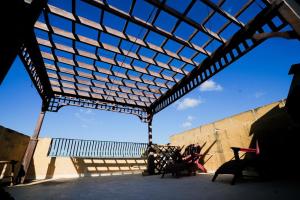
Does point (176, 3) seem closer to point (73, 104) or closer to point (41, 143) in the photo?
point (73, 104)

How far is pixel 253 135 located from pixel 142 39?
5158mm

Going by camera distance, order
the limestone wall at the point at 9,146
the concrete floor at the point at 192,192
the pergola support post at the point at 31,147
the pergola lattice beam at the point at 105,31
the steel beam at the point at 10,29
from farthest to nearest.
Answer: the pergola support post at the point at 31,147, the limestone wall at the point at 9,146, the pergola lattice beam at the point at 105,31, the concrete floor at the point at 192,192, the steel beam at the point at 10,29

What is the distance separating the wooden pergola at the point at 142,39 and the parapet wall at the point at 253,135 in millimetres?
2266

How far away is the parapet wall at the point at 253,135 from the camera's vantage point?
14.7 feet

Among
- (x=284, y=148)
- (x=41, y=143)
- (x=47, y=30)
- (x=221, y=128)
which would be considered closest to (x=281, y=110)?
(x=284, y=148)

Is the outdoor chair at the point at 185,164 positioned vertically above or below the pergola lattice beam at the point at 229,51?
below

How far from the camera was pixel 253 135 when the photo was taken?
19.3 feet

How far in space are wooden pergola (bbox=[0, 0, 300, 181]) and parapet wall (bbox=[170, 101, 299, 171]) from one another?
2.27 meters

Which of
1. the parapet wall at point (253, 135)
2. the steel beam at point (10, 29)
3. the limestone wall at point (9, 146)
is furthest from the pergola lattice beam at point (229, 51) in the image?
the limestone wall at point (9, 146)

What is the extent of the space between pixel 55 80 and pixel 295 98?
28.9ft

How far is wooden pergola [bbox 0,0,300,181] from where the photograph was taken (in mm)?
4004

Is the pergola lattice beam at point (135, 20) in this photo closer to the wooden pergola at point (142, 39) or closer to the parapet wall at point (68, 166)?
the wooden pergola at point (142, 39)

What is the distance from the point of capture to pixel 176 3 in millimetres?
4078

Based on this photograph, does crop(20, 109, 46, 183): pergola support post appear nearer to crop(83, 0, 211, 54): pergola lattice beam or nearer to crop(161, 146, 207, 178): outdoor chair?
crop(161, 146, 207, 178): outdoor chair
